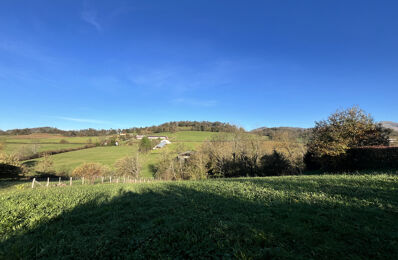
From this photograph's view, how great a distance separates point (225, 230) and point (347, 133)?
86.7 ft

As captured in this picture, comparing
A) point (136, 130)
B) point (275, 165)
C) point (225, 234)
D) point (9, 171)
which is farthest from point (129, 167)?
point (136, 130)

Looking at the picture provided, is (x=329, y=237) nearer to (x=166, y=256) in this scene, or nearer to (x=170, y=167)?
(x=166, y=256)

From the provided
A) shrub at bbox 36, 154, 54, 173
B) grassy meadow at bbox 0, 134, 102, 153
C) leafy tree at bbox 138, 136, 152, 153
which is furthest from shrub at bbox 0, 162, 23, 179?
leafy tree at bbox 138, 136, 152, 153

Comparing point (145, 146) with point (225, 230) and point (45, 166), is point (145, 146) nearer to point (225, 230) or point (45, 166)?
point (45, 166)

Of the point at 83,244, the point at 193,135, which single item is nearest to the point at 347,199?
the point at 83,244

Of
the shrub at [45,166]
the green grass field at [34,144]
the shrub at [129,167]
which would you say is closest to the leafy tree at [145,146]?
the shrub at [129,167]

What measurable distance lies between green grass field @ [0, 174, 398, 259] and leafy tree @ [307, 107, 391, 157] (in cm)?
1661

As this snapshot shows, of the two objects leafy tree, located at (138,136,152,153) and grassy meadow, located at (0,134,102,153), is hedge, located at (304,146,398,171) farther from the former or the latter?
grassy meadow, located at (0,134,102,153)

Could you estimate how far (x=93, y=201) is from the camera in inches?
374

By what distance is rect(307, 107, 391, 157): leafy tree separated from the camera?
71.4 feet

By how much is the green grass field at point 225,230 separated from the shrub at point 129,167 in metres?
39.3

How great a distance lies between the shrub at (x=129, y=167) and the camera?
4509 cm

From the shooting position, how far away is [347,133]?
22.6 metres

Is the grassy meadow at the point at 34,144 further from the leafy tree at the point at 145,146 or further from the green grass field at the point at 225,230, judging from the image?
the green grass field at the point at 225,230
